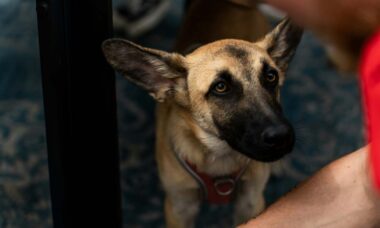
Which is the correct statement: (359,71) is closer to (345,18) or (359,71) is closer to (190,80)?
(345,18)

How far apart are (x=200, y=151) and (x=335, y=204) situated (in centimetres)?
40

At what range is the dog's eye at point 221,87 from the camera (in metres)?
1.50

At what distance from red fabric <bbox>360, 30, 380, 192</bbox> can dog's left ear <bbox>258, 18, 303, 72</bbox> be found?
68 cm

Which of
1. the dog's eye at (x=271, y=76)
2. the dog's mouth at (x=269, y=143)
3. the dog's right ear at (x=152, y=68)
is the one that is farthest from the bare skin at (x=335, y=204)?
the dog's right ear at (x=152, y=68)

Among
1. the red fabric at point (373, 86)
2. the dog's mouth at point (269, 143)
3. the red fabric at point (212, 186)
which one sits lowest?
the red fabric at point (212, 186)

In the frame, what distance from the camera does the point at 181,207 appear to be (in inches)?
68.7

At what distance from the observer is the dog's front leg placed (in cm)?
173

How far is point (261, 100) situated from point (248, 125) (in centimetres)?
7

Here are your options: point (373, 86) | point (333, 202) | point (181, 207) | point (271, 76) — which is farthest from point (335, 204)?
point (373, 86)

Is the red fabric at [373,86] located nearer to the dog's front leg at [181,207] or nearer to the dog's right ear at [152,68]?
the dog's right ear at [152,68]

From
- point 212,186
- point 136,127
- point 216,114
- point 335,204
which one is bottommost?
point 136,127

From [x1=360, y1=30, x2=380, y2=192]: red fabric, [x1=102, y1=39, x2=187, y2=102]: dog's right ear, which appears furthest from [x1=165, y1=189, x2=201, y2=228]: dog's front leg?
[x1=360, y1=30, x2=380, y2=192]: red fabric

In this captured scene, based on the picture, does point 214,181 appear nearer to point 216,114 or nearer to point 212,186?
point 212,186

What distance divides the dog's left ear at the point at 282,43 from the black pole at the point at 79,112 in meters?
0.42
